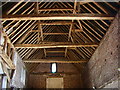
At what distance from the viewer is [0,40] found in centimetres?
607

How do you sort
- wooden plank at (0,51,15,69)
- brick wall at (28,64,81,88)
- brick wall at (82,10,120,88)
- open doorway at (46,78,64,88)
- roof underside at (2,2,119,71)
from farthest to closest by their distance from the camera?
open doorway at (46,78,64,88)
brick wall at (28,64,81,88)
wooden plank at (0,51,15,69)
roof underside at (2,2,119,71)
brick wall at (82,10,120,88)

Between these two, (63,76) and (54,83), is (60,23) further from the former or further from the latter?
(54,83)

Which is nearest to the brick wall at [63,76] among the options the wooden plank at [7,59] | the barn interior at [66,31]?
the barn interior at [66,31]

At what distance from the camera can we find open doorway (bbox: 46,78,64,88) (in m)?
12.8

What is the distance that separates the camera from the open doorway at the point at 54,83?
42.1ft

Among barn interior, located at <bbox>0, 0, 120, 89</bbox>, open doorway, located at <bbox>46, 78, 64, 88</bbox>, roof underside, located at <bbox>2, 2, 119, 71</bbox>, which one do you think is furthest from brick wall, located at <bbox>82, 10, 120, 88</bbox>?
open doorway, located at <bbox>46, 78, 64, 88</bbox>

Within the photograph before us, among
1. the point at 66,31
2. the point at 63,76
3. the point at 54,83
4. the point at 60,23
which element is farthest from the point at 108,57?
the point at 54,83

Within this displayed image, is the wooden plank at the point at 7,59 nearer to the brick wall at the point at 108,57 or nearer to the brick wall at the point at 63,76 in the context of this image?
the brick wall at the point at 108,57

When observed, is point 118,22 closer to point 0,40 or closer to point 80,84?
point 0,40

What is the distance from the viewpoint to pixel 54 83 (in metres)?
13.0

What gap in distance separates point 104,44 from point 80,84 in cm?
660

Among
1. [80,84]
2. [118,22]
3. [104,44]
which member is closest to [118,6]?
[118,22]

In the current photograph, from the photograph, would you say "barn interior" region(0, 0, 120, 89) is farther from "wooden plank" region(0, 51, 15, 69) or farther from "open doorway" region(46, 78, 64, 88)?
"open doorway" region(46, 78, 64, 88)

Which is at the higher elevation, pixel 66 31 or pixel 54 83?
pixel 66 31
